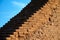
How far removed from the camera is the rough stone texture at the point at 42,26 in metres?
13.6

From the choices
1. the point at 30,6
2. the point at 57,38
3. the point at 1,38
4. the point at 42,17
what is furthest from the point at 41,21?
the point at 30,6

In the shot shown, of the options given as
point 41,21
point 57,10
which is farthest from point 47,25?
point 57,10

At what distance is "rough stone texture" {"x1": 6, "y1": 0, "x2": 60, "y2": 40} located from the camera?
44.6 ft

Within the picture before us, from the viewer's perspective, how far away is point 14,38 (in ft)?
43.8

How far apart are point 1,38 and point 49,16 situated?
2.78m

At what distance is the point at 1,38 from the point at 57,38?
284cm

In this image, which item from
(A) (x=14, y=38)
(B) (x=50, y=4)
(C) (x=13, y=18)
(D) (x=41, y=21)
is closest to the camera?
(A) (x=14, y=38)

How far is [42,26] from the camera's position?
1416 centimetres

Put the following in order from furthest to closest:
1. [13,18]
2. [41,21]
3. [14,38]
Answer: [13,18]
[41,21]
[14,38]

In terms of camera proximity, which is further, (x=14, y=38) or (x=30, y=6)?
(x=30, y=6)

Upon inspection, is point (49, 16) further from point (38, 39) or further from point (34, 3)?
point (34, 3)

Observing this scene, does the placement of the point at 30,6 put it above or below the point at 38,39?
above

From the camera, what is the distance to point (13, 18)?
17.0m

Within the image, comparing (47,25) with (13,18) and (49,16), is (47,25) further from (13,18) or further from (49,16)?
(13,18)
